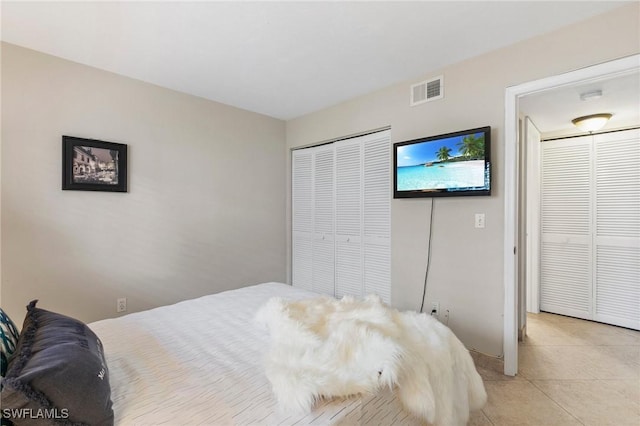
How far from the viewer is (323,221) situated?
3.66 meters

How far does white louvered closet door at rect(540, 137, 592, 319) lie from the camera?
3.33 meters

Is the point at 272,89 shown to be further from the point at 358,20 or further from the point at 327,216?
the point at 327,216

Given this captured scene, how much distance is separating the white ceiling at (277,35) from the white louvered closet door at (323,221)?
41.1 inches

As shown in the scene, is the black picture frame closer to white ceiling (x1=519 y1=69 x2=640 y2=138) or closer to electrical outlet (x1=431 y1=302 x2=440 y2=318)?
electrical outlet (x1=431 y1=302 x2=440 y2=318)

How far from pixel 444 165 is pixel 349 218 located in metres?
1.26

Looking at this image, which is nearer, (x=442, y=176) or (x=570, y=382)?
(x=570, y=382)

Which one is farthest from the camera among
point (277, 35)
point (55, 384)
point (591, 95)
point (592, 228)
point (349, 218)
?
point (349, 218)

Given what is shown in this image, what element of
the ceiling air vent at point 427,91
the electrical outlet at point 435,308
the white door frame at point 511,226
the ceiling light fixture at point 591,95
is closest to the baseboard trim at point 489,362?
the white door frame at point 511,226

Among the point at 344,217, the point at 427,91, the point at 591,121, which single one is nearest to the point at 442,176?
the point at 427,91

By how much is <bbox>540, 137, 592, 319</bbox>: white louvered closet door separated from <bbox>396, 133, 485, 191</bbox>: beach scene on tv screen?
2029 mm

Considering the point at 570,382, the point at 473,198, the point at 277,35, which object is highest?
the point at 277,35

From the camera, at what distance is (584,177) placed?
11.0ft

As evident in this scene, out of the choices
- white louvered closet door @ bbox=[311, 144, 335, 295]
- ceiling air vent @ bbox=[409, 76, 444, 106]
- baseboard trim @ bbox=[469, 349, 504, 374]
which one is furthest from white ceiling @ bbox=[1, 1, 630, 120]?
baseboard trim @ bbox=[469, 349, 504, 374]

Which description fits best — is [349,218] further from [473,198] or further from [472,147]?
[472,147]
